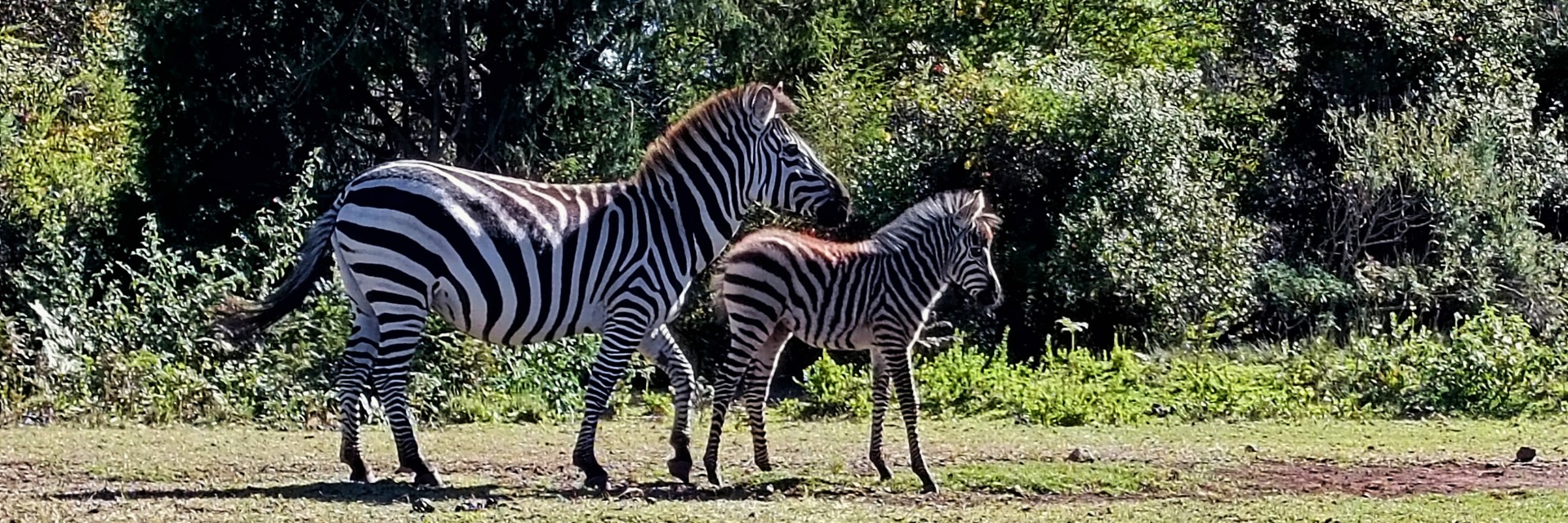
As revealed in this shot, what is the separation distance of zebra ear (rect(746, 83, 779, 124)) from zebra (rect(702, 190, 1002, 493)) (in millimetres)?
783

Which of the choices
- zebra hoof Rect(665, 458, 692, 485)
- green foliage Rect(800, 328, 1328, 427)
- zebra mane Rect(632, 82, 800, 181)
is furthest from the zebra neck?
green foliage Rect(800, 328, 1328, 427)

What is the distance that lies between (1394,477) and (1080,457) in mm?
1802

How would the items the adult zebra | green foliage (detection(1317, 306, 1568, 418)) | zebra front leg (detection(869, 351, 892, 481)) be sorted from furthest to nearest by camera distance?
1. green foliage (detection(1317, 306, 1568, 418))
2. zebra front leg (detection(869, 351, 892, 481))
3. the adult zebra

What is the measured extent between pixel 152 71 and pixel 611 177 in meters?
4.49

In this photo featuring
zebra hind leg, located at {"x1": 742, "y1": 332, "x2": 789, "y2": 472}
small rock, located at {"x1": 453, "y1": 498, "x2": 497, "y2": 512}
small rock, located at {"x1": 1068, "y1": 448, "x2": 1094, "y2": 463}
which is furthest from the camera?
small rock, located at {"x1": 1068, "y1": 448, "x2": 1094, "y2": 463}

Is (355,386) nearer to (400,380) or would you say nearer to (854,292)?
(400,380)

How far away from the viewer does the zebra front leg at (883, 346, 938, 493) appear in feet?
34.3

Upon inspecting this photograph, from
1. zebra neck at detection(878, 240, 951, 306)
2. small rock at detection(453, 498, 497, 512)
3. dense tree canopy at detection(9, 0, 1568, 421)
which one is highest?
dense tree canopy at detection(9, 0, 1568, 421)

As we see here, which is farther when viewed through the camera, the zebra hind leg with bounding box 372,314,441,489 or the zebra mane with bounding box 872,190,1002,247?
the zebra mane with bounding box 872,190,1002,247

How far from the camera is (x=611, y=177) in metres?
19.1

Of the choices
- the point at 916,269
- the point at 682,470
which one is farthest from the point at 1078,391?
the point at 682,470

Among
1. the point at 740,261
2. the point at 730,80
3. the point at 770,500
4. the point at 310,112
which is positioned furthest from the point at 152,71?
the point at 770,500

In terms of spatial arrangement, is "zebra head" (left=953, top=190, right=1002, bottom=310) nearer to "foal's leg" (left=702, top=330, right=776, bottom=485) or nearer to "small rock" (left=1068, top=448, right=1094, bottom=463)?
"small rock" (left=1068, top=448, right=1094, bottom=463)

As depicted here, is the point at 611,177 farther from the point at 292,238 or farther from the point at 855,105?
the point at 292,238
